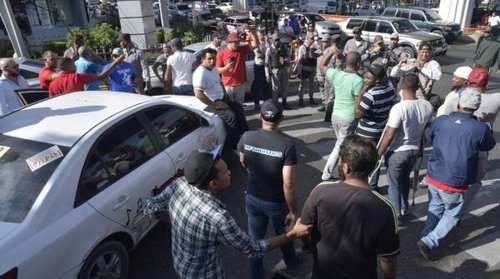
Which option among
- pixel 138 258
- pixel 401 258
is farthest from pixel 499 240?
pixel 138 258

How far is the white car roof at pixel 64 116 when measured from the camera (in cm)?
325

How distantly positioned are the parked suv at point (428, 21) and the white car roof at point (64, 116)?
18.2 meters

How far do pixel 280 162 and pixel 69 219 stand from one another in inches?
65.5

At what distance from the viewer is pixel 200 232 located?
2.14 meters

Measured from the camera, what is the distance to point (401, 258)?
392 cm

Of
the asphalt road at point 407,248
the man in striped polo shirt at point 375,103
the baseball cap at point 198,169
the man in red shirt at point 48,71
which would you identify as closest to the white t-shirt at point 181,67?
the man in red shirt at point 48,71

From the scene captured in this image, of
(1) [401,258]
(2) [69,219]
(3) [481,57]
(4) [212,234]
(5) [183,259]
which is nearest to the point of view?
(4) [212,234]

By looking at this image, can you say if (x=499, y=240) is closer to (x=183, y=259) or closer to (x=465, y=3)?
(x=183, y=259)

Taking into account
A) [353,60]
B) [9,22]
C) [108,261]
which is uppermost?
[9,22]

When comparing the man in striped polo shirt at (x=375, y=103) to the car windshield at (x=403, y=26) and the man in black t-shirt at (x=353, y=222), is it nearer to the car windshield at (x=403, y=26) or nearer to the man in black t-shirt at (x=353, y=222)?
the man in black t-shirt at (x=353, y=222)

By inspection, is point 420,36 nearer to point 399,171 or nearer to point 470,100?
A: point 399,171

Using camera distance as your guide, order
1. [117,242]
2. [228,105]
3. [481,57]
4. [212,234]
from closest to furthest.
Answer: [212,234], [117,242], [228,105], [481,57]

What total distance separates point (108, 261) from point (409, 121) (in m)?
3.22

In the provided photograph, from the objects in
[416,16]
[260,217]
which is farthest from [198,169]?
[416,16]
